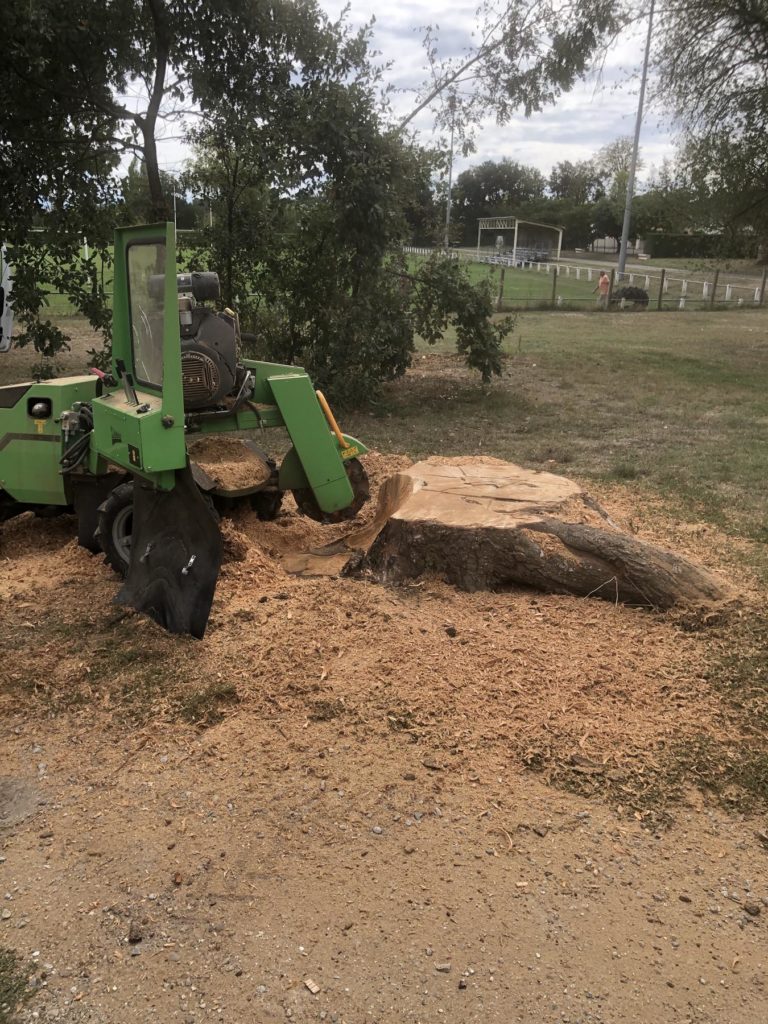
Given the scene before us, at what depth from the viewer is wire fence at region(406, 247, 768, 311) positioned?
90.6 feet

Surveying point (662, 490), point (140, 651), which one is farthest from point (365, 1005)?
point (662, 490)

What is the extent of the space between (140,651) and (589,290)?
111 feet

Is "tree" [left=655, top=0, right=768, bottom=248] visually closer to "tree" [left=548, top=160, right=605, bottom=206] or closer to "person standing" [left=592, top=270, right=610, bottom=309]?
"person standing" [left=592, top=270, right=610, bottom=309]

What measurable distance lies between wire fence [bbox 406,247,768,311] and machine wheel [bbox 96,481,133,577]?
17429 millimetres

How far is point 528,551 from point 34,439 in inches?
126

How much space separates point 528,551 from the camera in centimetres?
461

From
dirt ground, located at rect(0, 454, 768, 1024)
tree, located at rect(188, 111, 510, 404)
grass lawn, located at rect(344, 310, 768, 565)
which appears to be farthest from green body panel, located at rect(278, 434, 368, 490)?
tree, located at rect(188, 111, 510, 404)

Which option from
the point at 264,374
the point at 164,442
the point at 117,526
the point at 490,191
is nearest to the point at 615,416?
the point at 264,374

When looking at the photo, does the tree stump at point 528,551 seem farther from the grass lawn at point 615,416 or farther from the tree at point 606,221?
the tree at point 606,221

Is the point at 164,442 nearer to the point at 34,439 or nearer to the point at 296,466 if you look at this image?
the point at 296,466

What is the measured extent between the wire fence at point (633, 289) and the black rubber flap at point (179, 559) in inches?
705

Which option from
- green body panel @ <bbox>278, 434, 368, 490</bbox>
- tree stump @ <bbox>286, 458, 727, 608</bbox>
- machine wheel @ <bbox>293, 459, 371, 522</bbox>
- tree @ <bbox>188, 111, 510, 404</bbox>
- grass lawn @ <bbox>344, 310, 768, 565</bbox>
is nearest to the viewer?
tree stump @ <bbox>286, 458, 727, 608</bbox>

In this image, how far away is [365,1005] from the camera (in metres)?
2.32

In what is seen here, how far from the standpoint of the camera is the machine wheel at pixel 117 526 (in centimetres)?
496
